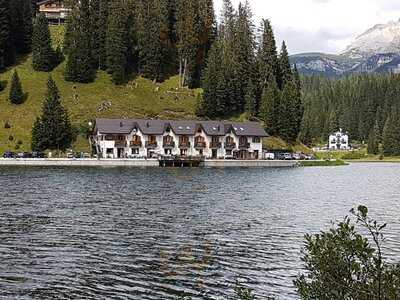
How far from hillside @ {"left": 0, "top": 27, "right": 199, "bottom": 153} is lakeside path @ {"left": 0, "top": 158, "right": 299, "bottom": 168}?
37.2ft

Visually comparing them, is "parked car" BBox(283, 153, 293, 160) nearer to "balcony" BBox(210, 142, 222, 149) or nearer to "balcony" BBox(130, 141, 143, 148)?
"balcony" BBox(210, 142, 222, 149)

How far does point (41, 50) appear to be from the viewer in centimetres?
14688

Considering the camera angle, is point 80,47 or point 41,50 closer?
point 80,47

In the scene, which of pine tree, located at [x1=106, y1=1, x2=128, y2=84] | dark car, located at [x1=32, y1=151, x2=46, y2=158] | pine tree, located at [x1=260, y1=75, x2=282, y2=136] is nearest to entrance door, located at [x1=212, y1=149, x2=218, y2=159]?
pine tree, located at [x1=260, y1=75, x2=282, y2=136]

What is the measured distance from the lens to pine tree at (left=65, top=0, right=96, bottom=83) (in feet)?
470

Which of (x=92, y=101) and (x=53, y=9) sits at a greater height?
(x=53, y=9)

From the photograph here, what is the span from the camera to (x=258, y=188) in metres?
72.6

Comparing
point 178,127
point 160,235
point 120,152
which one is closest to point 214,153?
point 178,127

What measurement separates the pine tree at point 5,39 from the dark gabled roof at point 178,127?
45.0 m

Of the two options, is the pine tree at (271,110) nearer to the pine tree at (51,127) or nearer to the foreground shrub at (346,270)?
the pine tree at (51,127)

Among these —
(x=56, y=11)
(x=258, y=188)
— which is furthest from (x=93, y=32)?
(x=258, y=188)

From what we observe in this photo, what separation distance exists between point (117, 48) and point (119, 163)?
138 feet

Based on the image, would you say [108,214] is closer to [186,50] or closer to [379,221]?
[379,221]

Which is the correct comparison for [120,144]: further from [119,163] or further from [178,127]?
[178,127]
